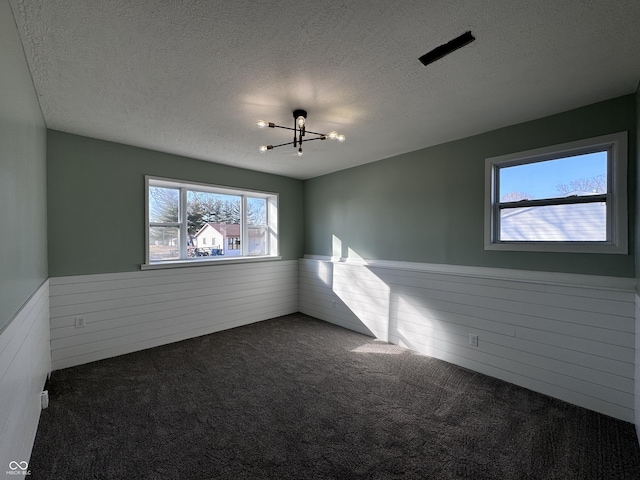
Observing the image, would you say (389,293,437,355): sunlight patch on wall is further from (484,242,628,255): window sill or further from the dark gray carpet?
(484,242,628,255): window sill

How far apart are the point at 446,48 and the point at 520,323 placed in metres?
2.59

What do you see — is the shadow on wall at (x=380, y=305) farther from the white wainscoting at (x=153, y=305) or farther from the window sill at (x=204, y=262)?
the white wainscoting at (x=153, y=305)

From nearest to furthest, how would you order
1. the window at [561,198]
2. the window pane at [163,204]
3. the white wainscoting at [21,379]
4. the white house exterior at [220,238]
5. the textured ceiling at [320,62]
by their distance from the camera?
the white wainscoting at [21,379] < the textured ceiling at [320,62] < the window at [561,198] < the window pane at [163,204] < the white house exterior at [220,238]

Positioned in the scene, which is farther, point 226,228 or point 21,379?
point 226,228

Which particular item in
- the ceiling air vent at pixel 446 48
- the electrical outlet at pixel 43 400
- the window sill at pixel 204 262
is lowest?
the electrical outlet at pixel 43 400

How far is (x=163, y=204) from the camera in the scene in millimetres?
3990

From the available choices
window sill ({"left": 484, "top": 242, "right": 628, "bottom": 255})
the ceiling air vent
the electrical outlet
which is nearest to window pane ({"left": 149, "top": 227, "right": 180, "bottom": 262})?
the electrical outlet

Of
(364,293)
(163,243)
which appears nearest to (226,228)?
(163,243)

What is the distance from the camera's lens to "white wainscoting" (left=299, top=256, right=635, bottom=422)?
2314 millimetres

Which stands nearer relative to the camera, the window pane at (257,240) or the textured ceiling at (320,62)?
the textured ceiling at (320,62)

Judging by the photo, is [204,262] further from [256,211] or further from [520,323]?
[520,323]

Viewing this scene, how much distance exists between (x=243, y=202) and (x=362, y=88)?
3190 millimetres

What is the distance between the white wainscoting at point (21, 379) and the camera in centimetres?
130

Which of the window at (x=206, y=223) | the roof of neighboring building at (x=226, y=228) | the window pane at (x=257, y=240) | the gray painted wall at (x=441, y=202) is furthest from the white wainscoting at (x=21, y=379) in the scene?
the gray painted wall at (x=441, y=202)
